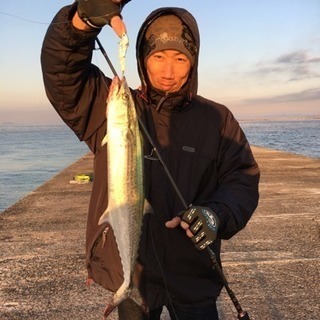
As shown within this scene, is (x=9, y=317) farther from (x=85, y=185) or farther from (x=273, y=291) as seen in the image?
(x=85, y=185)

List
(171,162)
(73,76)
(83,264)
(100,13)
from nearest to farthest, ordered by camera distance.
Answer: (100,13)
(73,76)
(171,162)
(83,264)

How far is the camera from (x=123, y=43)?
2.45 metres

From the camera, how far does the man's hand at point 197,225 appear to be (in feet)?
8.48

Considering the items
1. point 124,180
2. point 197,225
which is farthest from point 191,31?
point 197,225

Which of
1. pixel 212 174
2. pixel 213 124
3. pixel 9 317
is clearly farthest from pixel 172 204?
pixel 9 317

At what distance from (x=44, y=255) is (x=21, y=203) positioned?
4453mm

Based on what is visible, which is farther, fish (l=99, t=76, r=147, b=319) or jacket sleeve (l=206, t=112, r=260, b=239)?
jacket sleeve (l=206, t=112, r=260, b=239)

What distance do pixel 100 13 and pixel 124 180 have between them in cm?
97

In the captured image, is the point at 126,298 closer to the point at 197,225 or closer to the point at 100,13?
the point at 197,225

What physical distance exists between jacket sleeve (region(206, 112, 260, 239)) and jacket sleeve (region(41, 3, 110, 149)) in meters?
0.89

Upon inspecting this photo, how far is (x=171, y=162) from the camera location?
295cm

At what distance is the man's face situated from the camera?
302cm

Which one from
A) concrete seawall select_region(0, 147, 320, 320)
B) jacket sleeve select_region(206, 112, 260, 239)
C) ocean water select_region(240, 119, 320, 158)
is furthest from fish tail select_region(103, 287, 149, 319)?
ocean water select_region(240, 119, 320, 158)

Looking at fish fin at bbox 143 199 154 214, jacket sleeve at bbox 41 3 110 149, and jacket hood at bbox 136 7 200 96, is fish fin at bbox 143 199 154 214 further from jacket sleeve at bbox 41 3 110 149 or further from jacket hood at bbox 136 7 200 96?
jacket hood at bbox 136 7 200 96
